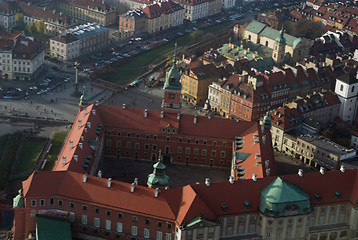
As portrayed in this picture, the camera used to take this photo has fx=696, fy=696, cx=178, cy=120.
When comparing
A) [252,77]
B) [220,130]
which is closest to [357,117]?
[252,77]

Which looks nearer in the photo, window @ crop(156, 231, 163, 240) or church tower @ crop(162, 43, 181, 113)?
window @ crop(156, 231, 163, 240)

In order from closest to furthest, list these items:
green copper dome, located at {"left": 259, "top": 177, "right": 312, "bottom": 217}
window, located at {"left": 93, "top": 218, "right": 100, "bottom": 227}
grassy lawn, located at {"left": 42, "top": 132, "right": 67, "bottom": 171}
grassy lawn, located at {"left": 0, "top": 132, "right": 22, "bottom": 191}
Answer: green copper dome, located at {"left": 259, "top": 177, "right": 312, "bottom": 217}, window, located at {"left": 93, "top": 218, "right": 100, "bottom": 227}, grassy lawn, located at {"left": 0, "top": 132, "right": 22, "bottom": 191}, grassy lawn, located at {"left": 42, "top": 132, "right": 67, "bottom": 171}

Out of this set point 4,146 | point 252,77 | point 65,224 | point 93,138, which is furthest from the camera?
point 252,77

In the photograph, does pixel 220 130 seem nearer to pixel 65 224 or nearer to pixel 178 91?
pixel 178 91

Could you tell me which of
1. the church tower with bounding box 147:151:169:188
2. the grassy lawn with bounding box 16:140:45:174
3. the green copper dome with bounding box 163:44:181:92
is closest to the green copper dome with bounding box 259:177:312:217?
the church tower with bounding box 147:151:169:188

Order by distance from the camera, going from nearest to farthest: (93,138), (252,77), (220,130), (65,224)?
(65,224) < (93,138) < (220,130) < (252,77)

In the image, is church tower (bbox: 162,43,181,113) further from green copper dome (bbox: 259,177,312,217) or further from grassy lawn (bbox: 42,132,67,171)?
green copper dome (bbox: 259,177,312,217)

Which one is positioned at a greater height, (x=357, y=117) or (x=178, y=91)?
(x=178, y=91)
